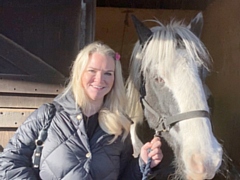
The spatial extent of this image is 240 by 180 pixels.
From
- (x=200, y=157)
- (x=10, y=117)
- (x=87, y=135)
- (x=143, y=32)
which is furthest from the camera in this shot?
(x=10, y=117)

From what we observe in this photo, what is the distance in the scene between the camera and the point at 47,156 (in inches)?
62.1

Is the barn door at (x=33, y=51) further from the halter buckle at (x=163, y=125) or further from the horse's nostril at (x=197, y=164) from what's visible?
the horse's nostril at (x=197, y=164)

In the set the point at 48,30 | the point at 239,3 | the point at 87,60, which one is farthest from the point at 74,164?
the point at 239,3

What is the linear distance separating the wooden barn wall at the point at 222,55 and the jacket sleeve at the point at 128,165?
90cm

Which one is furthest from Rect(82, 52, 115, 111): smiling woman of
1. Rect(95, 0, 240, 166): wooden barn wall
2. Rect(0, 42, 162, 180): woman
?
Rect(95, 0, 240, 166): wooden barn wall

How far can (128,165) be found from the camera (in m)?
1.77

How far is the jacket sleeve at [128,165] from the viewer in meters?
1.72

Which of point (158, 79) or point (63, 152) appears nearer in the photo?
point (63, 152)

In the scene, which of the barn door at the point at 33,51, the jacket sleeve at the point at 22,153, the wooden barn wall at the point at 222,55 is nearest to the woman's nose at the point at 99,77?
the jacket sleeve at the point at 22,153

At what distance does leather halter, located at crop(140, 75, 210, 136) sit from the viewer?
162 cm

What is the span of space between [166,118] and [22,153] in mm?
572

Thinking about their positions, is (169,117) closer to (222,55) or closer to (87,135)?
(87,135)

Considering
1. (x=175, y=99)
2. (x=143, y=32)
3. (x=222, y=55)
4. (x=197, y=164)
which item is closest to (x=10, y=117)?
(x=143, y=32)

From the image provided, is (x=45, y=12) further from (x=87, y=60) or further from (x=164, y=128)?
(x=164, y=128)
